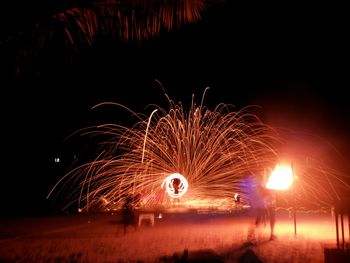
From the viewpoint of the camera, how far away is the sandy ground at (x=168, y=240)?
10859mm

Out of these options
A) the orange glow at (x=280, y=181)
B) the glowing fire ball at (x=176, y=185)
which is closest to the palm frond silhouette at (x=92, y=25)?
the orange glow at (x=280, y=181)

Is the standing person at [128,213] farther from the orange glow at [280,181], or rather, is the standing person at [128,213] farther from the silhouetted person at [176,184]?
the orange glow at [280,181]

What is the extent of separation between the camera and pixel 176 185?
19.0 meters

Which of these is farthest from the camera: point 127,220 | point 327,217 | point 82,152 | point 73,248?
point 82,152

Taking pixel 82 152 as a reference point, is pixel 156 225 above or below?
below

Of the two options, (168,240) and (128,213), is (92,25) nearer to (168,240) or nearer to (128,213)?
(168,240)

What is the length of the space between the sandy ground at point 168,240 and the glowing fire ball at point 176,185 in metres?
1.01

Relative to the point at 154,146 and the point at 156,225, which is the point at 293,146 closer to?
the point at 154,146

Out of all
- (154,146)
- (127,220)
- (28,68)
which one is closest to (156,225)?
(127,220)

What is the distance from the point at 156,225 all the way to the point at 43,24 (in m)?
12.0

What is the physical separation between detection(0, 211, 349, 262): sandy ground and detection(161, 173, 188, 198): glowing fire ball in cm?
101

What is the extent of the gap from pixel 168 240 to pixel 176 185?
5827mm

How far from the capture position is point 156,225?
16828 millimetres

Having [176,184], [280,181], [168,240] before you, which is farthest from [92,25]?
[176,184]
